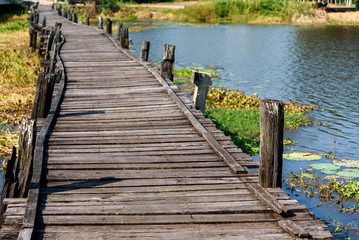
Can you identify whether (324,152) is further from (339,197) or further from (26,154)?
(26,154)

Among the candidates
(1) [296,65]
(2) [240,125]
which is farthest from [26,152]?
(1) [296,65]

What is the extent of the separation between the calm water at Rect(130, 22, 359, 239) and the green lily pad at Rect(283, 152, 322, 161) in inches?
7.2

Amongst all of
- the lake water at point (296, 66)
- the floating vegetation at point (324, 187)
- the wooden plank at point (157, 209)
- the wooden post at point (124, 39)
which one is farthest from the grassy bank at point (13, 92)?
the floating vegetation at point (324, 187)

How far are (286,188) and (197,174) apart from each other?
2788 millimetres

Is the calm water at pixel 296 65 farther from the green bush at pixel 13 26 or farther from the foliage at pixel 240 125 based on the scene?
the green bush at pixel 13 26

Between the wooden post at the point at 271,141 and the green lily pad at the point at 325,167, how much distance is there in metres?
3.51

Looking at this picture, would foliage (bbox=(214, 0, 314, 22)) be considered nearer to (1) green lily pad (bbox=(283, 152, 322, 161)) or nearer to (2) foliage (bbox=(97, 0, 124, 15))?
(2) foliage (bbox=(97, 0, 124, 15))

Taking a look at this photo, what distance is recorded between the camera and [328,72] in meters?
19.3

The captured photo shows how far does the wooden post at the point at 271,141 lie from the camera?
5082 millimetres

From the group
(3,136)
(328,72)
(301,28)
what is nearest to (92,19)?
(301,28)

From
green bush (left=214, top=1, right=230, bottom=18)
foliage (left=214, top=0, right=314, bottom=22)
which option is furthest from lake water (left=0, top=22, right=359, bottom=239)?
green bush (left=214, top=1, right=230, bottom=18)

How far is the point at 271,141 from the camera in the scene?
517 cm

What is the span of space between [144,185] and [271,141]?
1.52 metres

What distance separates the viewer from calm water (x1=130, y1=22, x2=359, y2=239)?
427 inches
